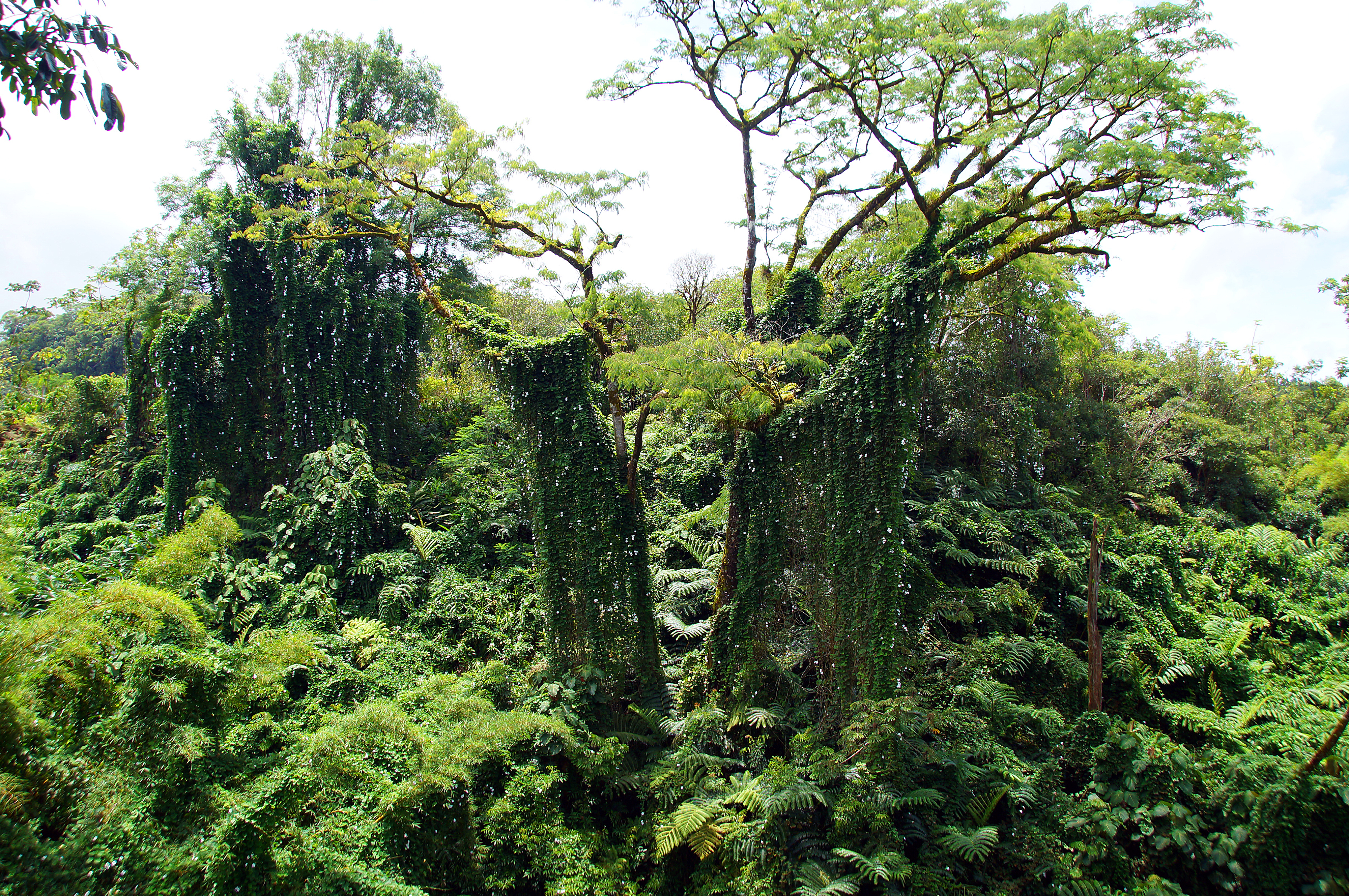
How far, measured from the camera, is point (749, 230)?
8062 millimetres

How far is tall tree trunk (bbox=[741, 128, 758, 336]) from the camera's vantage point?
786 centimetres

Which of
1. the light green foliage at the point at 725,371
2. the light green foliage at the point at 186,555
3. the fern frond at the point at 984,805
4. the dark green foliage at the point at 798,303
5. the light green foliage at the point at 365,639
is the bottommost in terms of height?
the fern frond at the point at 984,805

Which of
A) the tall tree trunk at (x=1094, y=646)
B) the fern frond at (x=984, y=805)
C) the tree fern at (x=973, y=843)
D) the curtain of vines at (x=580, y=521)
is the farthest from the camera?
the curtain of vines at (x=580, y=521)

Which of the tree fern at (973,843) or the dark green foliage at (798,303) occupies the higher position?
the dark green foliage at (798,303)

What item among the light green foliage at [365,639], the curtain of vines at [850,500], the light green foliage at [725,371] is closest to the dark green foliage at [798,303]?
the curtain of vines at [850,500]

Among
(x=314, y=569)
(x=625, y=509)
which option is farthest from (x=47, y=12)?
(x=314, y=569)

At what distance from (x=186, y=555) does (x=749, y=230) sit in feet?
23.0

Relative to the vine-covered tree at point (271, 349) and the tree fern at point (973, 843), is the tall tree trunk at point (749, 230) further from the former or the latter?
the vine-covered tree at point (271, 349)

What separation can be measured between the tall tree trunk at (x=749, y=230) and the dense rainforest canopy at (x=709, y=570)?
3.4 inches

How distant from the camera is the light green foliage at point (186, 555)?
5848 millimetres

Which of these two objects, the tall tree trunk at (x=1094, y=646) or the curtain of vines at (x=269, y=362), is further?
the curtain of vines at (x=269, y=362)

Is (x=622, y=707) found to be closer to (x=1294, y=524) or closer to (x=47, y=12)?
(x=47, y=12)

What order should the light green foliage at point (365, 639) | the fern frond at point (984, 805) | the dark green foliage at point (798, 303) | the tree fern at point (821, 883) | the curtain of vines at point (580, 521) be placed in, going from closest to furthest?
the tree fern at point (821, 883) < the fern frond at point (984, 805) < the light green foliage at point (365, 639) < the curtain of vines at point (580, 521) < the dark green foliage at point (798, 303)

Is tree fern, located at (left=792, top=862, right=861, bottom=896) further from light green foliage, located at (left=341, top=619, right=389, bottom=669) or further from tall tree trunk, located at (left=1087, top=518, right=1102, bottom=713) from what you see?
light green foliage, located at (left=341, top=619, right=389, bottom=669)
